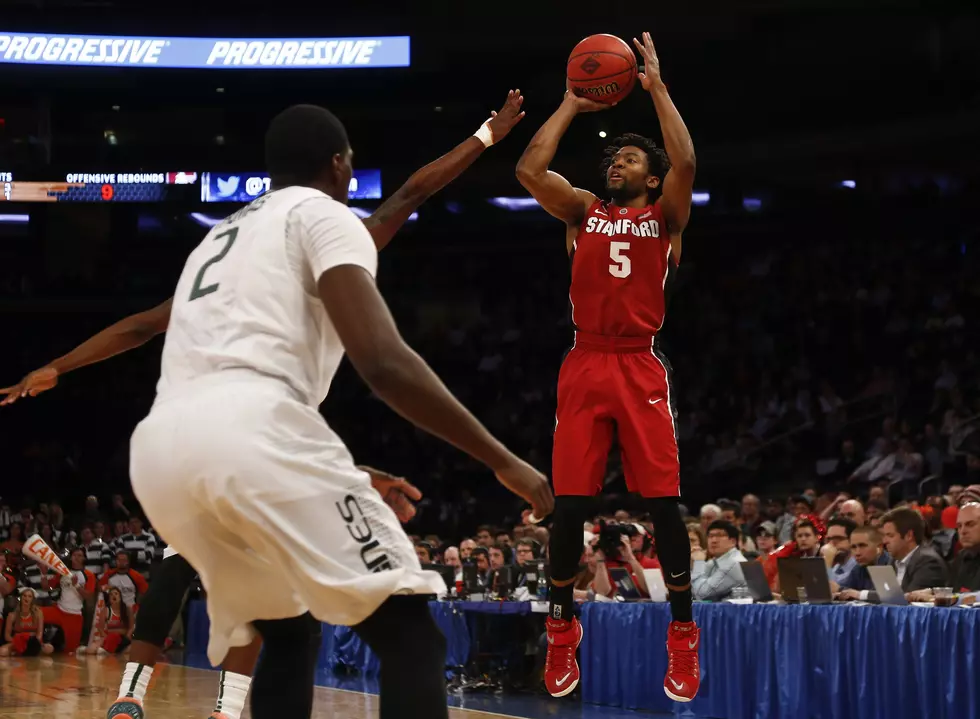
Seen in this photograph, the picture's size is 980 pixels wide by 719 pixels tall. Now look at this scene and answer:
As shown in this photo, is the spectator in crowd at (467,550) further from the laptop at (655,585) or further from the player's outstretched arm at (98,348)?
the player's outstretched arm at (98,348)

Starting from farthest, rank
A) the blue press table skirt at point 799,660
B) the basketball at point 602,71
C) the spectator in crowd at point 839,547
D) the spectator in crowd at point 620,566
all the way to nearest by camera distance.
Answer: the spectator in crowd at point 620,566, the spectator in crowd at point 839,547, the blue press table skirt at point 799,660, the basketball at point 602,71

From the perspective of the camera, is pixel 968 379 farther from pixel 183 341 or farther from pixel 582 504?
pixel 183 341

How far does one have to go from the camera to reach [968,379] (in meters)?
17.0

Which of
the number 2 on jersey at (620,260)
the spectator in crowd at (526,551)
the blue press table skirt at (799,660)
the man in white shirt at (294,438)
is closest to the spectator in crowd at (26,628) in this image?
the spectator in crowd at (526,551)

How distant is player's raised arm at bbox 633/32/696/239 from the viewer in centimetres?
553

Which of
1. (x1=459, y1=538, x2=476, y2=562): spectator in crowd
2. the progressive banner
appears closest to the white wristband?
(x1=459, y1=538, x2=476, y2=562): spectator in crowd

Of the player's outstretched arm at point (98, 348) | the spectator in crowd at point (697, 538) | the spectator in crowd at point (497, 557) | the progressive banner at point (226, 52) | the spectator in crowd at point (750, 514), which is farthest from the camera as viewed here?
the progressive banner at point (226, 52)

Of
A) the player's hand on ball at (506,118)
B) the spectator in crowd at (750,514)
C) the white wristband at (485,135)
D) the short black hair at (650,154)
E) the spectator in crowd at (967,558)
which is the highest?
the short black hair at (650,154)

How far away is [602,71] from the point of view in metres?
5.51

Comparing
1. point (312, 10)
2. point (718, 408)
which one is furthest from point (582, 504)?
point (312, 10)

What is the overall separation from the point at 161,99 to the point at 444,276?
6.71 metres

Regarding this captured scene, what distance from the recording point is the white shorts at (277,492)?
99.1 inches

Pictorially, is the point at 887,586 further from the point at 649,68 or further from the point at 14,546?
the point at 14,546

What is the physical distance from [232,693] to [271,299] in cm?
240
